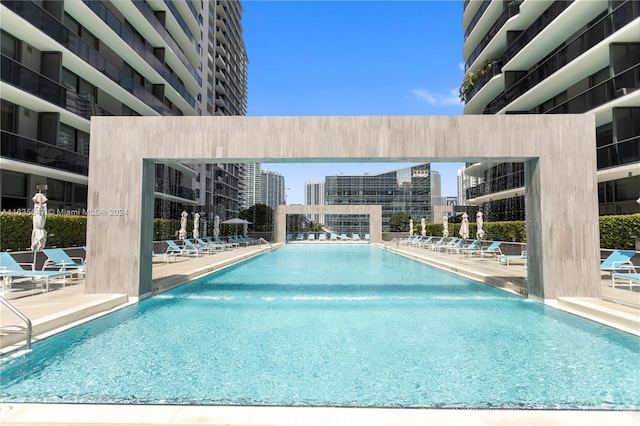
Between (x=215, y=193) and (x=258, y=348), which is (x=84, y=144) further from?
(x=215, y=193)

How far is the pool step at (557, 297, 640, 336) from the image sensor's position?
5672 mm

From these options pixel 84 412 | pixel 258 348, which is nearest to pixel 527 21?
pixel 258 348

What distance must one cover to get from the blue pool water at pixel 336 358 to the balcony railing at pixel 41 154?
1132 cm

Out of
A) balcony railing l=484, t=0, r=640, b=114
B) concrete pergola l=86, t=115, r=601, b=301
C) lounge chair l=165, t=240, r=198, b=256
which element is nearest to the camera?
concrete pergola l=86, t=115, r=601, b=301

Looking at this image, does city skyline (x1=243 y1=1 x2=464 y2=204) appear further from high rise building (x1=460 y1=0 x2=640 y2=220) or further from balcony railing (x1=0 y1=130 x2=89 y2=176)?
balcony railing (x1=0 y1=130 x2=89 y2=176)

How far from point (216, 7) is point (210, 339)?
61363 millimetres

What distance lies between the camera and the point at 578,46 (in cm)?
1803

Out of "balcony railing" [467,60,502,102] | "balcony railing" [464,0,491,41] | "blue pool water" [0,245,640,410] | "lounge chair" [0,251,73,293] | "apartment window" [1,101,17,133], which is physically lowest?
"blue pool water" [0,245,640,410]

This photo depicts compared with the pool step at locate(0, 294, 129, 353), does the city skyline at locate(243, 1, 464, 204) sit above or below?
above

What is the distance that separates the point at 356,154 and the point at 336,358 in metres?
4.64

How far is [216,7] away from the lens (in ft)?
180

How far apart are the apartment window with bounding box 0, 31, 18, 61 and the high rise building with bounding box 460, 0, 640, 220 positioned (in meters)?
20.3

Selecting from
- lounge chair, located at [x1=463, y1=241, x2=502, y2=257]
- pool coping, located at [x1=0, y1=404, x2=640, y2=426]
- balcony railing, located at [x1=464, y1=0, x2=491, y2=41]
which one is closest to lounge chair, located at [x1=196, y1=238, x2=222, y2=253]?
lounge chair, located at [x1=463, y1=241, x2=502, y2=257]

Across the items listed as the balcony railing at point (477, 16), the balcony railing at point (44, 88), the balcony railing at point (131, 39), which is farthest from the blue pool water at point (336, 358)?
the balcony railing at point (477, 16)
